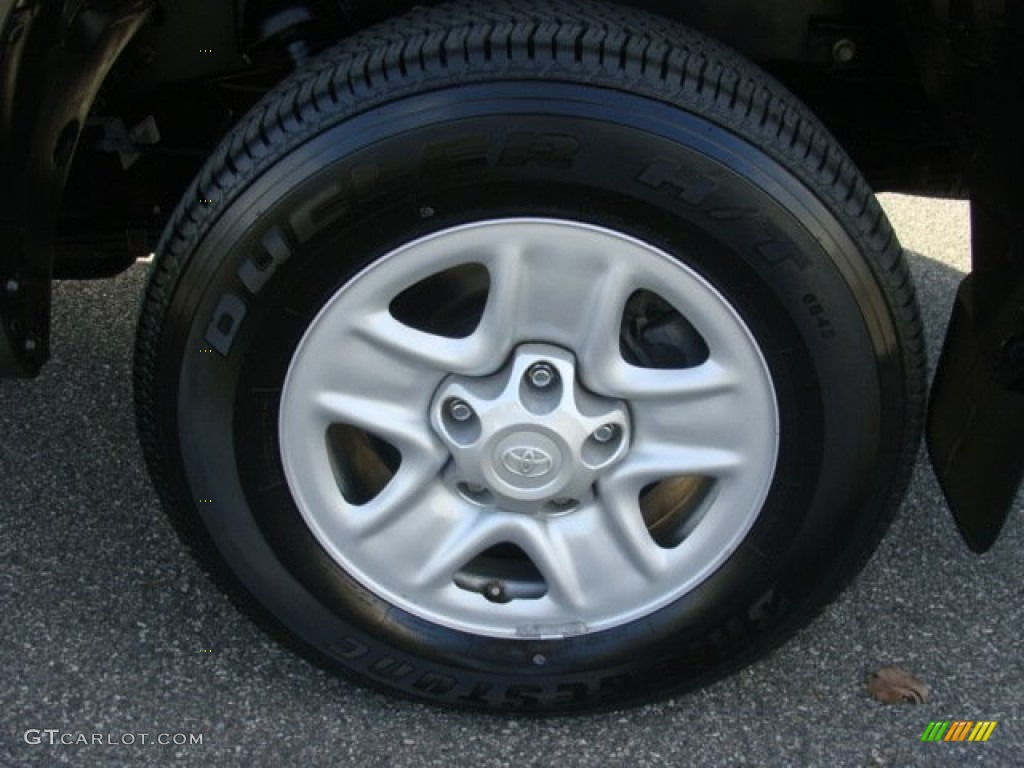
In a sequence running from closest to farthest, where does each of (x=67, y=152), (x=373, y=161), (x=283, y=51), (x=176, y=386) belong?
(x=373, y=161), (x=176, y=386), (x=67, y=152), (x=283, y=51)

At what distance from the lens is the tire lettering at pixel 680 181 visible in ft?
5.90

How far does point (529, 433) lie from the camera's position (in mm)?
1998

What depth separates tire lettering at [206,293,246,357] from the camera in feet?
6.22

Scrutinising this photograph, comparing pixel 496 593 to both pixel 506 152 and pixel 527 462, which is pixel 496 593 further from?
pixel 506 152

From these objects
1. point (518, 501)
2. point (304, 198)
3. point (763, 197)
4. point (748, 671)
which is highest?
point (763, 197)

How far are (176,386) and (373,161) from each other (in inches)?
19.1

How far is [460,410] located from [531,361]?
0.15 meters

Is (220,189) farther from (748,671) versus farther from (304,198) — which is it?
(748,671)

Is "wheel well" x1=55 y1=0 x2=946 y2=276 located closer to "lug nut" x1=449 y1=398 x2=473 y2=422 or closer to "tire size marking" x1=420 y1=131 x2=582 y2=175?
"tire size marking" x1=420 y1=131 x2=582 y2=175

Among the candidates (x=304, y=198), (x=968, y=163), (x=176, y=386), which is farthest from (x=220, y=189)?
(x=968, y=163)

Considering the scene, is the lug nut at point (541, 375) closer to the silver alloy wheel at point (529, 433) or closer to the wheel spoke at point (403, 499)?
the silver alloy wheel at point (529, 433)

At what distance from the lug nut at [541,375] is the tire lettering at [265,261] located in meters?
0.42

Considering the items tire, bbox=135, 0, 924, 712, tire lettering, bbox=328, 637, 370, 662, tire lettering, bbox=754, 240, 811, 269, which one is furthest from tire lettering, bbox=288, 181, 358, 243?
tire lettering, bbox=328, 637, 370, 662

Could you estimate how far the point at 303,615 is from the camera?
214cm
